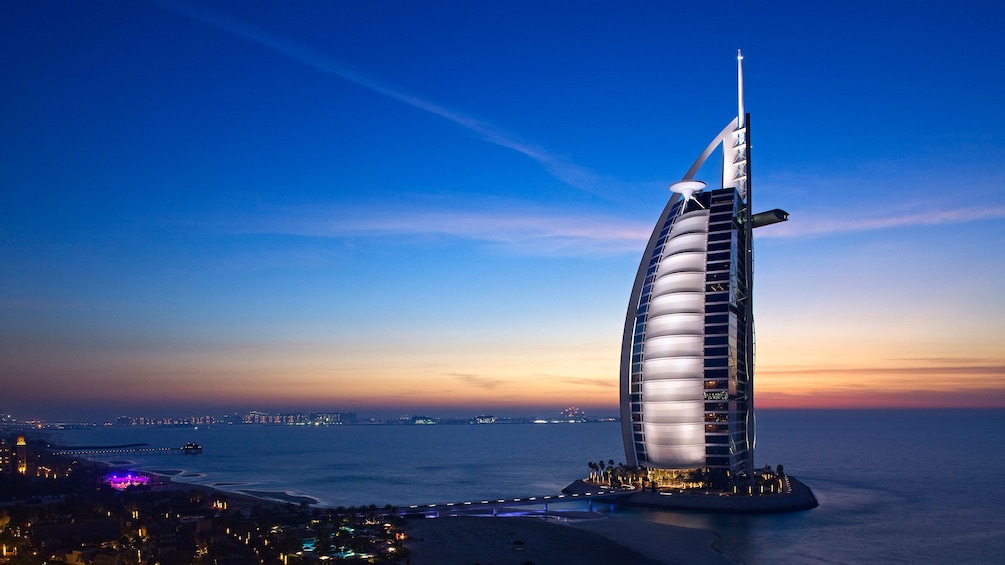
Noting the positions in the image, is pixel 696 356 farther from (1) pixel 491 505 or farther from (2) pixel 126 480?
(2) pixel 126 480

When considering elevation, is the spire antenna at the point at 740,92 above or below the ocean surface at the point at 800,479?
above

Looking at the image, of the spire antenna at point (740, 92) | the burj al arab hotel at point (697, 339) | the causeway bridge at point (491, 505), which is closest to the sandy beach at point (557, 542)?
the causeway bridge at point (491, 505)

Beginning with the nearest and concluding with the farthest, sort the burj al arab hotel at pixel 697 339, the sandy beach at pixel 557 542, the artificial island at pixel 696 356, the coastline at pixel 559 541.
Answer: the sandy beach at pixel 557 542 < the coastline at pixel 559 541 < the artificial island at pixel 696 356 < the burj al arab hotel at pixel 697 339

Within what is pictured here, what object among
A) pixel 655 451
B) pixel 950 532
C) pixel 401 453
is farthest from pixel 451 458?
pixel 950 532

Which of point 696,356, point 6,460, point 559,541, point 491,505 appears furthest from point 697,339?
point 6,460

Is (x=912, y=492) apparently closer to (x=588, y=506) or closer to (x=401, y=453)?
(x=588, y=506)

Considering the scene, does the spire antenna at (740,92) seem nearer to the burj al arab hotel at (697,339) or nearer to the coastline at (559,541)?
the burj al arab hotel at (697,339)

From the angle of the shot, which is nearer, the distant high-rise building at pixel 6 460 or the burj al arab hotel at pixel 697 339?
the burj al arab hotel at pixel 697 339
